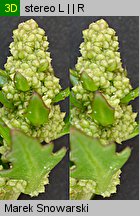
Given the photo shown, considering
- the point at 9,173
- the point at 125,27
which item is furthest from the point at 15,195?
the point at 125,27

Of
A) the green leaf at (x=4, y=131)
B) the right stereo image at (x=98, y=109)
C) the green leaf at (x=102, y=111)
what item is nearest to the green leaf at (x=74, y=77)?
the right stereo image at (x=98, y=109)

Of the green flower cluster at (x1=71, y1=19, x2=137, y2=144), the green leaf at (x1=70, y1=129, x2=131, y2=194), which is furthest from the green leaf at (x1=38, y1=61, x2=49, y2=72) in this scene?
the green leaf at (x1=70, y1=129, x2=131, y2=194)

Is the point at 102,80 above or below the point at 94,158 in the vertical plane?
above

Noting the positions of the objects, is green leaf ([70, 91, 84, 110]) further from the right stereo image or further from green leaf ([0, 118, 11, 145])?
green leaf ([0, 118, 11, 145])

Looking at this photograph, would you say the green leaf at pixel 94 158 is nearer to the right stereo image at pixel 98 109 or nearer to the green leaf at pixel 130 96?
the right stereo image at pixel 98 109

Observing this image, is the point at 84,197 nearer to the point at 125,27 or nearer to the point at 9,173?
the point at 9,173

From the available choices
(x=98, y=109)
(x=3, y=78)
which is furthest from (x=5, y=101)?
(x=98, y=109)

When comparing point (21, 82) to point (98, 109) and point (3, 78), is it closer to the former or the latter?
point (3, 78)
